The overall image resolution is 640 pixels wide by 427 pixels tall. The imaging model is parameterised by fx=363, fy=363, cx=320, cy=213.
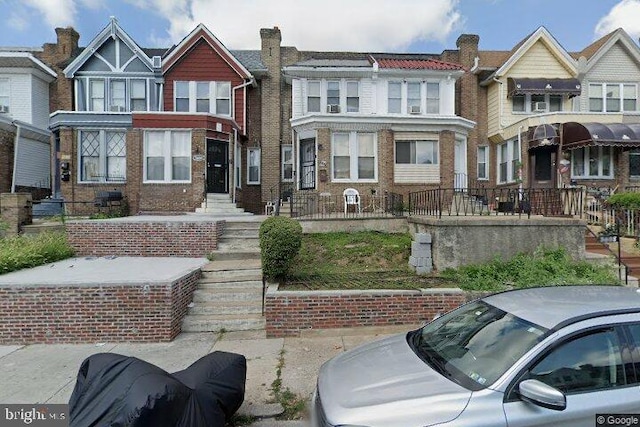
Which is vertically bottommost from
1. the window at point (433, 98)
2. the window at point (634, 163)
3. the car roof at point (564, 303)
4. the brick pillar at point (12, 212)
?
the car roof at point (564, 303)

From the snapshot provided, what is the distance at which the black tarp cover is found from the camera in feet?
9.02

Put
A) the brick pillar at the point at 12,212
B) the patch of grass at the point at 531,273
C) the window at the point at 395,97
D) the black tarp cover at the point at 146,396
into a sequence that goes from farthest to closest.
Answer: the window at the point at 395,97
the brick pillar at the point at 12,212
the patch of grass at the point at 531,273
the black tarp cover at the point at 146,396

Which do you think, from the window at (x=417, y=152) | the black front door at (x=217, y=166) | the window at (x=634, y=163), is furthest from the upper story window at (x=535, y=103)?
the black front door at (x=217, y=166)

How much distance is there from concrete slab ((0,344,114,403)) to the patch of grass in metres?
6.37

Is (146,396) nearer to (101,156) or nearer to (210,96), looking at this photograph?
(101,156)

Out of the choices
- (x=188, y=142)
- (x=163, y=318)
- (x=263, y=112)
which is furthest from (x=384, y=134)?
(x=163, y=318)

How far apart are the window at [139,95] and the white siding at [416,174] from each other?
12540 millimetres

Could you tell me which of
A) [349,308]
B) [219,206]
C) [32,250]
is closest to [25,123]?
[219,206]

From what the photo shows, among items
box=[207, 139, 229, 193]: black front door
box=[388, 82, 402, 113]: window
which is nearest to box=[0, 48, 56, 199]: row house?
box=[207, 139, 229, 193]: black front door

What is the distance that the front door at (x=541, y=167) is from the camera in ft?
57.1

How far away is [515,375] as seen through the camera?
8.08ft

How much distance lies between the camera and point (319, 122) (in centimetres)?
1548

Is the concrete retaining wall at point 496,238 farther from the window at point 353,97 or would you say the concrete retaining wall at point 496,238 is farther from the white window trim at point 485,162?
the white window trim at point 485,162

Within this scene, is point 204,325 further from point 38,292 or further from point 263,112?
point 263,112
